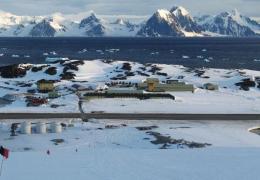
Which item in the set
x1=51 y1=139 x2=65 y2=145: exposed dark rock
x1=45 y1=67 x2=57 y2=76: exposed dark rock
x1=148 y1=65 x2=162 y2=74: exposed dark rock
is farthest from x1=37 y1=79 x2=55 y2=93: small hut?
x1=51 y1=139 x2=65 y2=145: exposed dark rock

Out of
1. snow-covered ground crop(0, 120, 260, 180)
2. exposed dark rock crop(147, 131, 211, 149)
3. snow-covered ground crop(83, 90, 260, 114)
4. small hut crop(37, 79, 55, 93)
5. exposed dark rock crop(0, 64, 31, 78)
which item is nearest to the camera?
snow-covered ground crop(0, 120, 260, 180)

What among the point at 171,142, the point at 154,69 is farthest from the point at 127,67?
the point at 171,142

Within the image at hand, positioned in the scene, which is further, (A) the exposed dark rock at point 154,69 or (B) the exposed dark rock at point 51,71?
(A) the exposed dark rock at point 154,69

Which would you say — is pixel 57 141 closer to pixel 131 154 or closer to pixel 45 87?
pixel 131 154

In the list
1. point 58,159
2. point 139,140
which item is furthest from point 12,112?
point 58,159

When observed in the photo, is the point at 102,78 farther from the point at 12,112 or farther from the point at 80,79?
the point at 12,112

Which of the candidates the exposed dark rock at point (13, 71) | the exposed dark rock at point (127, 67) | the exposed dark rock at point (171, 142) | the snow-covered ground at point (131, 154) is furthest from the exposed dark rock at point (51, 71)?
the exposed dark rock at point (171, 142)

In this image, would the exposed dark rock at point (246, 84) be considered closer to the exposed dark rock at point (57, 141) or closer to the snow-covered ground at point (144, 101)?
the snow-covered ground at point (144, 101)

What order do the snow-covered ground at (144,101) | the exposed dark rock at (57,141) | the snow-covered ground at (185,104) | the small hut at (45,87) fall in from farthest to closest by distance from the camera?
the small hut at (45,87) < the snow-covered ground at (144,101) < the snow-covered ground at (185,104) < the exposed dark rock at (57,141)

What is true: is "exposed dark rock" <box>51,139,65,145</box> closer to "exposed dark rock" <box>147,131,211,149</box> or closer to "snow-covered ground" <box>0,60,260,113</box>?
"exposed dark rock" <box>147,131,211,149</box>
